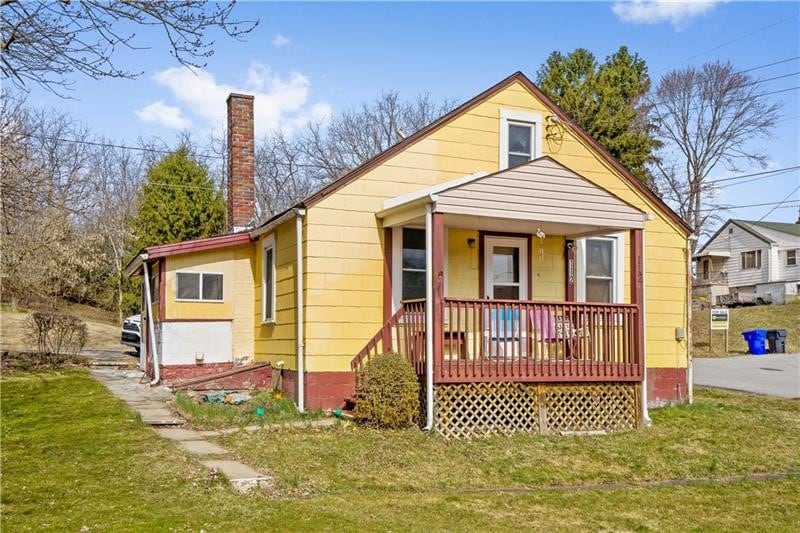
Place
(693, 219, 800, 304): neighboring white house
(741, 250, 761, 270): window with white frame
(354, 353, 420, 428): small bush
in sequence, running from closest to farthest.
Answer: (354, 353, 420, 428): small bush, (693, 219, 800, 304): neighboring white house, (741, 250, 761, 270): window with white frame

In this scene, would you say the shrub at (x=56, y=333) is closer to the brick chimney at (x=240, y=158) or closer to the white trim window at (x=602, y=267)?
the brick chimney at (x=240, y=158)

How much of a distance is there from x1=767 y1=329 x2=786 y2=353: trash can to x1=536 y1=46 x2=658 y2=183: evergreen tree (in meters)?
7.34

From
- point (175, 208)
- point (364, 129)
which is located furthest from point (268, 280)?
point (364, 129)

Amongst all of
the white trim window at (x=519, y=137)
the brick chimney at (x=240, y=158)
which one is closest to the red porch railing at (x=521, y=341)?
the white trim window at (x=519, y=137)

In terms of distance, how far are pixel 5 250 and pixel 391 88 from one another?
26104 mm

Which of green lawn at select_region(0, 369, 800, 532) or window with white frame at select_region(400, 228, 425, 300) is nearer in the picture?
green lawn at select_region(0, 369, 800, 532)

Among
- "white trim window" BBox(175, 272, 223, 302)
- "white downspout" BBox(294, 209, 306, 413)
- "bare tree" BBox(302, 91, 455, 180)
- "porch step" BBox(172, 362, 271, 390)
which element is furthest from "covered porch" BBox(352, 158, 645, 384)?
"bare tree" BBox(302, 91, 455, 180)

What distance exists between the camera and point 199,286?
1434cm

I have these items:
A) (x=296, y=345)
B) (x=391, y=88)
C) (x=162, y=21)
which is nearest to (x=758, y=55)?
(x=391, y=88)

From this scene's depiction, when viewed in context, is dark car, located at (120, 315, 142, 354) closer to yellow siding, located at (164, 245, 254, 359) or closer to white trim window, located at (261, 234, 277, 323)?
yellow siding, located at (164, 245, 254, 359)

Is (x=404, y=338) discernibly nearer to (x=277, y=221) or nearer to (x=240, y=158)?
(x=277, y=221)

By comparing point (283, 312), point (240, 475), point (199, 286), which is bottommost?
point (240, 475)

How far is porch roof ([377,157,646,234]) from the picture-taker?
11.2 metres

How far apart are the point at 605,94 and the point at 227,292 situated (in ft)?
61.9
